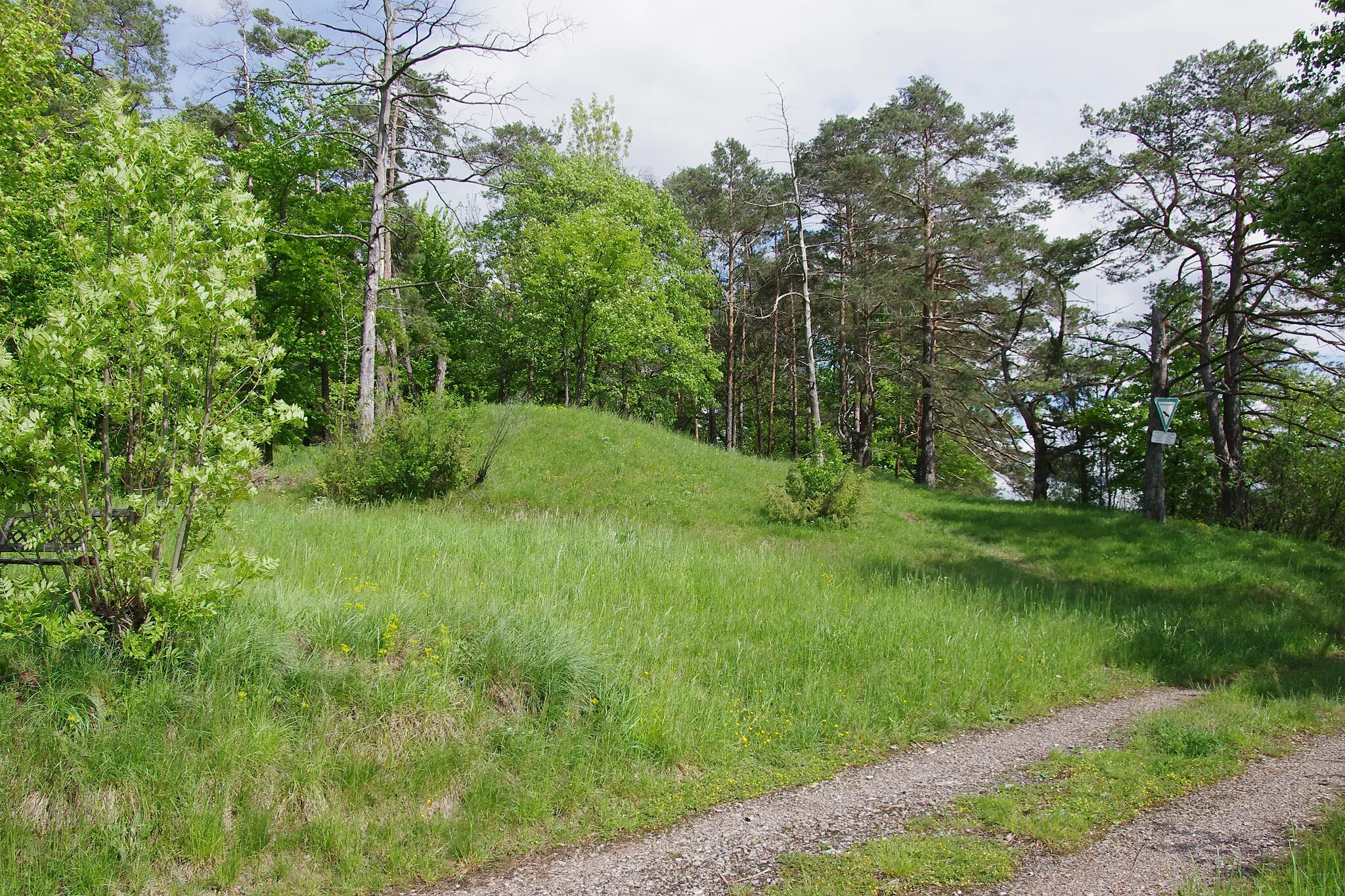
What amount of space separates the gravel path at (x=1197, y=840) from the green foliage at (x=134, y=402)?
204 inches

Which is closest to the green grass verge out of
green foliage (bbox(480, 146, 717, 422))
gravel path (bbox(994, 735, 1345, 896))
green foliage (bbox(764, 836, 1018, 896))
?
green foliage (bbox(764, 836, 1018, 896))

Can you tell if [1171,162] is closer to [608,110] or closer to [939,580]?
[939,580]

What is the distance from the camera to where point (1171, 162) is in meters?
17.0

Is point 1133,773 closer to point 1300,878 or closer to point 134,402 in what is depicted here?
point 1300,878

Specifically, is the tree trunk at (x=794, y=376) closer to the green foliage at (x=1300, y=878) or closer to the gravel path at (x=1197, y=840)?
the gravel path at (x=1197, y=840)

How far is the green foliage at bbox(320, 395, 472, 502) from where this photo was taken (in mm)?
13523

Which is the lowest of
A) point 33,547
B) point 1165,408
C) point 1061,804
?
point 1061,804

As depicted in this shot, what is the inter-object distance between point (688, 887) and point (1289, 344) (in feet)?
78.7

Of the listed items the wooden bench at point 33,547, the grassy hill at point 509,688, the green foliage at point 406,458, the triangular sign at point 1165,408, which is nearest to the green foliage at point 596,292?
the green foliage at point 406,458

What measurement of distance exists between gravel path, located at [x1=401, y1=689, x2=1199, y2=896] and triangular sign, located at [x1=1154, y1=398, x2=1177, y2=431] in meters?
12.4

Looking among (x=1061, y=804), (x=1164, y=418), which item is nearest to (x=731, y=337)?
(x=1164, y=418)

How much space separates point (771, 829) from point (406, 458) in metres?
12.0

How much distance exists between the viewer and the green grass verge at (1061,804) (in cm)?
362

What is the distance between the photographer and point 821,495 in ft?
51.6
